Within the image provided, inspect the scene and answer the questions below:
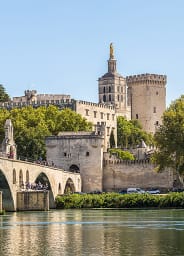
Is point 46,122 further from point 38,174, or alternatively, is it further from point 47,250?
point 47,250

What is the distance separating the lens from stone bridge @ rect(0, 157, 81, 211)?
69.2 m

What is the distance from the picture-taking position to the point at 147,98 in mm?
161750

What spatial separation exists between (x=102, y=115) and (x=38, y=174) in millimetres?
62065

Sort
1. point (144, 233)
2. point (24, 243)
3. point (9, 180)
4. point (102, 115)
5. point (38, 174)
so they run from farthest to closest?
point (102, 115) → point (38, 174) → point (9, 180) → point (144, 233) → point (24, 243)

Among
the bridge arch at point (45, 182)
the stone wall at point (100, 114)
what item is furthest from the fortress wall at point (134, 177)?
the stone wall at point (100, 114)

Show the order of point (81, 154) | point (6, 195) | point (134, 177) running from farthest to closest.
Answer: point (134, 177) → point (81, 154) → point (6, 195)

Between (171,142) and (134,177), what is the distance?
50.3ft

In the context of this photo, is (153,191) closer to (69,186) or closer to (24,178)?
(69,186)

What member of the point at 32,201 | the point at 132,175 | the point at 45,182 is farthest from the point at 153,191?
the point at 32,201

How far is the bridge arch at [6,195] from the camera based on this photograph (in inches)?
2729

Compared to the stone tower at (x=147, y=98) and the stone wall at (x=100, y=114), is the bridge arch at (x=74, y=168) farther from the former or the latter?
the stone tower at (x=147, y=98)

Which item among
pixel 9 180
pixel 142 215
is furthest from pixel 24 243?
pixel 9 180

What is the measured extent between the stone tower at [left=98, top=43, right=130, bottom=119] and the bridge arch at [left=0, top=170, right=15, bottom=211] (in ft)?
306

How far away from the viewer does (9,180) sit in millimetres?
69562
